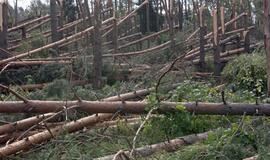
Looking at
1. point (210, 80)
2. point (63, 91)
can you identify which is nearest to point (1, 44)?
point (63, 91)

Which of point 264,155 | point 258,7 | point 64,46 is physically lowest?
point 264,155

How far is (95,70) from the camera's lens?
9.32 m

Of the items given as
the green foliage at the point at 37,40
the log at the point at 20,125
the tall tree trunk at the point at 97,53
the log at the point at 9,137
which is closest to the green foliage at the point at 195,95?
the log at the point at 20,125

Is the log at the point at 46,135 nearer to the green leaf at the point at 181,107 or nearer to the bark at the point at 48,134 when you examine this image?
the bark at the point at 48,134

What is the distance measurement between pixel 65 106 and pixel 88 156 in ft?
2.34

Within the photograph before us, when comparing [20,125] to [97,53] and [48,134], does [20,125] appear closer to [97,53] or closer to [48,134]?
[48,134]

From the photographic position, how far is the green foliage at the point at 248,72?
9164mm

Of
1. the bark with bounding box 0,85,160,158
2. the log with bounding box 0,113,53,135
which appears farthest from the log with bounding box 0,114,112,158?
the log with bounding box 0,113,53,135

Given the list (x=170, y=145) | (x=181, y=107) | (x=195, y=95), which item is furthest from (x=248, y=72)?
(x=170, y=145)

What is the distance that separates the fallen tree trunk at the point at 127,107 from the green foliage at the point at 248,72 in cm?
345

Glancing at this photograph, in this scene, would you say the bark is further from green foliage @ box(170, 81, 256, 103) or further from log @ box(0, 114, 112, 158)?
green foliage @ box(170, 81, 256, 103)

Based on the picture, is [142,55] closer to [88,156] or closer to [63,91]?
[63,91]

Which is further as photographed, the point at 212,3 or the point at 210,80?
the point at 212,3

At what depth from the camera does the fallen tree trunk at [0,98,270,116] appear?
15.7 feet
